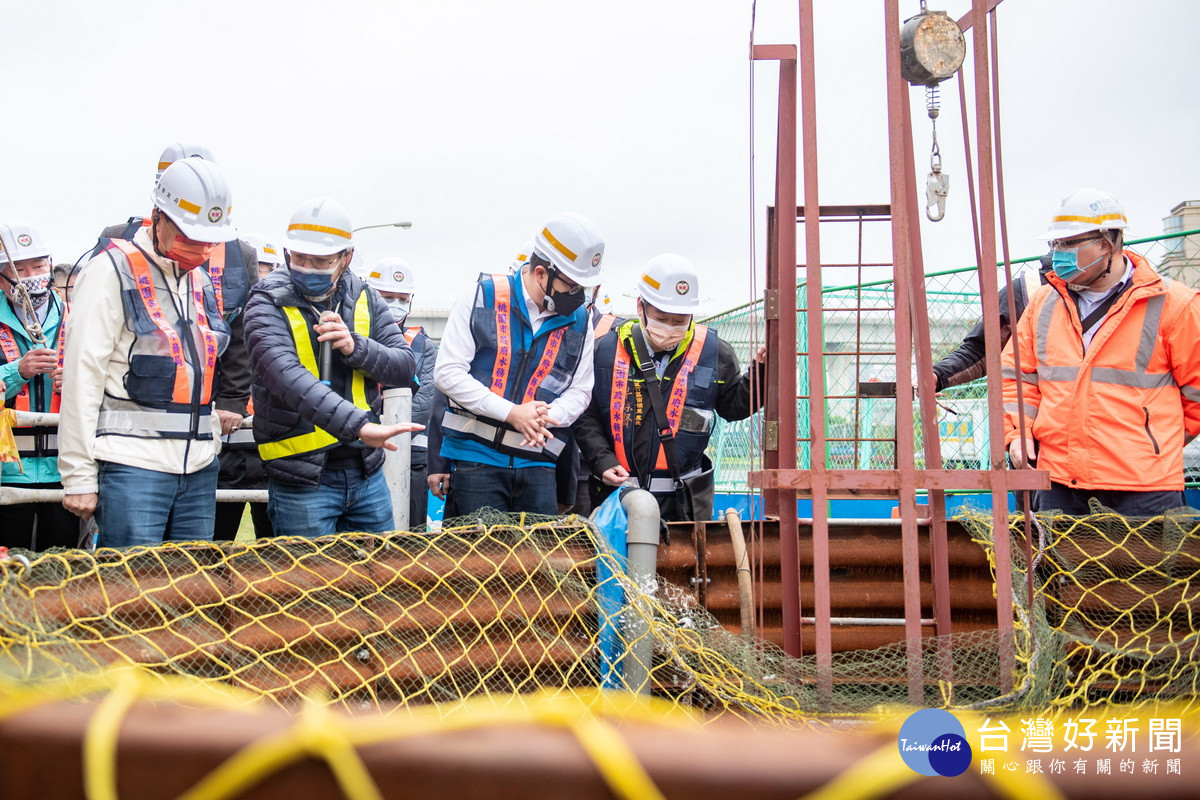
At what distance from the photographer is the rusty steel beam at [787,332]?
3178 millimetres

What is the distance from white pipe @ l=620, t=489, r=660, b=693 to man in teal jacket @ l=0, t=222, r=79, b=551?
8.75 feet

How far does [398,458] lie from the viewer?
4.11m

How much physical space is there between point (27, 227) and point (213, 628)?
3.60 meters

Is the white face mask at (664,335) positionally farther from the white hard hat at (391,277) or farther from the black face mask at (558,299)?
the white hard hat at (391,277)

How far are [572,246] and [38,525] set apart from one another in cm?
287

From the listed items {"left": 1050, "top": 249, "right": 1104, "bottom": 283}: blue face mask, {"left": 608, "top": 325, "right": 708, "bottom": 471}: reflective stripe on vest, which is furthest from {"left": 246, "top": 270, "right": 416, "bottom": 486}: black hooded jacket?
{"left": 1050, "top": 249, "right": 1104, "bottom": 283}: blue face mask

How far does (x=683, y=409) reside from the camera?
4.75 m

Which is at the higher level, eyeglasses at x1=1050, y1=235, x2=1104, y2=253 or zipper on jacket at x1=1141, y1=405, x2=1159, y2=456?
eyeglasses at x1=1050, y1=235, x2=1104, y2=253

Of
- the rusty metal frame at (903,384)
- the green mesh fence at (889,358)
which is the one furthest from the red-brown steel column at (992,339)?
the green mesh fence at (889,358)

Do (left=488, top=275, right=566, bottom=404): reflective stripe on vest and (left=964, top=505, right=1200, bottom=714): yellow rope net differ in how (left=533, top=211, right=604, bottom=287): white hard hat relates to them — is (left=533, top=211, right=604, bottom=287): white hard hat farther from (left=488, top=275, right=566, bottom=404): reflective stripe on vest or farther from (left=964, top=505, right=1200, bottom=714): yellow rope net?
(left=964, top=505, right=1200, bottom=714): yellow rope net

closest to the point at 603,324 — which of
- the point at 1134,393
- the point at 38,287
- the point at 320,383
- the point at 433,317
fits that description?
the point at 320,383

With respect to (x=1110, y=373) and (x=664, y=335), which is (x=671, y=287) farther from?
(x=1110, y=373)

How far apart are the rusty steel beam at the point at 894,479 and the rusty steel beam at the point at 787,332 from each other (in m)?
0.26

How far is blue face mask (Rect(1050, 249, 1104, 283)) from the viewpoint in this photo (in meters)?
4.25
